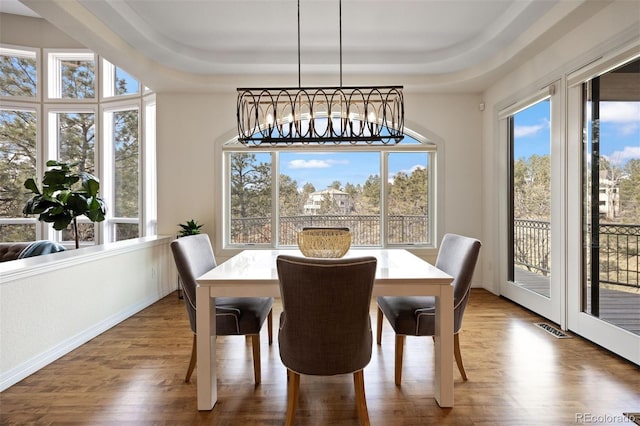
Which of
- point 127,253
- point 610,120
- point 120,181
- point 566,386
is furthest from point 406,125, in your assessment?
point 120,181

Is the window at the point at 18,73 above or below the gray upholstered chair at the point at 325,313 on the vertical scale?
above

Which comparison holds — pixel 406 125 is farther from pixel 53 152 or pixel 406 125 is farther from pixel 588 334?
pixel 53 152

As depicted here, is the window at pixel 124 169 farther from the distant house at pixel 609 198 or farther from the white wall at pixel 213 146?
the distant house at pixel 609 198

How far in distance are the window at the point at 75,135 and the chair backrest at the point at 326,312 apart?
4165mm

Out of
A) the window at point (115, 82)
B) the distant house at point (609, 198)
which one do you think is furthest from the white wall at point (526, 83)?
the window at point (115, 82)

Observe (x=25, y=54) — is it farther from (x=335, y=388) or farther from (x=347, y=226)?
(x=335, y=388)

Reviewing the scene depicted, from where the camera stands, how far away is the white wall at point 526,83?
7.88 feet

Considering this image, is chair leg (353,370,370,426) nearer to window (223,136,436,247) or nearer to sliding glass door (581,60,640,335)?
sliding glass door (581,60,640,335)

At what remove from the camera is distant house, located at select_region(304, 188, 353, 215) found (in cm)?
462

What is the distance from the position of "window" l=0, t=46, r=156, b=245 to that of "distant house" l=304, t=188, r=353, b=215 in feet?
8.02

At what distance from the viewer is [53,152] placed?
5.16m

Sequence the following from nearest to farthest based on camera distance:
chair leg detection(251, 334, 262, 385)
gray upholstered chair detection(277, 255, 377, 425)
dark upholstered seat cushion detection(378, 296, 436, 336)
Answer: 1. gray upholstered chair detection(277, 255, 377, 425)
2. dark upholstered seat cushion detection(378, 296, 436, 336)
3. chair leg detection(251, 334, 262, 385)

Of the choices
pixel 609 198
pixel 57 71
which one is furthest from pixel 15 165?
pixel 609 198

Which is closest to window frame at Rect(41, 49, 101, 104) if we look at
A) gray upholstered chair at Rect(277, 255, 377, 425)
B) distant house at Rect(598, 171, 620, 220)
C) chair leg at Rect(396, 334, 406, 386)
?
gray upholstered chair at Rect(277, 255, 377, 425)
